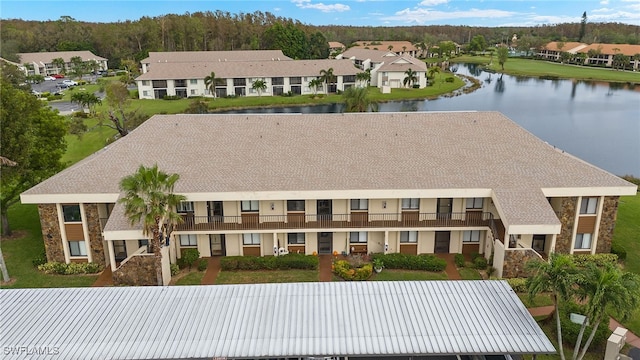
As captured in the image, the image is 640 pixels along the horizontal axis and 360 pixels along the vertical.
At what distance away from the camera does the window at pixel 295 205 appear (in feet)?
109

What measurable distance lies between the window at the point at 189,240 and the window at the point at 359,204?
36.9ft

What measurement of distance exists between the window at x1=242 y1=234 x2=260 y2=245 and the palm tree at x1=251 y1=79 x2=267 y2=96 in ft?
248

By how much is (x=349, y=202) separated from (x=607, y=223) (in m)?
17.7

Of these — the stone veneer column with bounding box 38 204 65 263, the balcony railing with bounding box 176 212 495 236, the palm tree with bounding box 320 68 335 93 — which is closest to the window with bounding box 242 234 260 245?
the balcony railing with bounding box 176 212 495 236

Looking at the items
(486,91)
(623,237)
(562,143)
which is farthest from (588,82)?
(623,237)

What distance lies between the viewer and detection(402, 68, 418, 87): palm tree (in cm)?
11544

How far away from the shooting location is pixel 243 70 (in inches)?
4289

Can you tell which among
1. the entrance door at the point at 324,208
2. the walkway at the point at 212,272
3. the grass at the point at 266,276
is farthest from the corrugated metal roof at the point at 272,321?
the entrance door at the point at 324,208

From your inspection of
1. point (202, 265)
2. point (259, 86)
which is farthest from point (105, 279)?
point (259, 86)

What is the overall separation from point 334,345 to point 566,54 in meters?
193

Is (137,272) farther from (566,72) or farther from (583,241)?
(566,72)

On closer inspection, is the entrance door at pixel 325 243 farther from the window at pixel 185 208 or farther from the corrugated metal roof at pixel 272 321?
the corrugated metal roof at pixel 272 321

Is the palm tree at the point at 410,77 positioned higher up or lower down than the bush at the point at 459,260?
higher up

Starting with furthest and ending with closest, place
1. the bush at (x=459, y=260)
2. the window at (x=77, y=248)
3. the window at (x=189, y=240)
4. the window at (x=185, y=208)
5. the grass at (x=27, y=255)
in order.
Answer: the window at (x=189, y=240), the window at (x=185, y=208), the window at (x=77, y=248), the bush at (x=459, y=260), the grass at (x=27, y=255)
